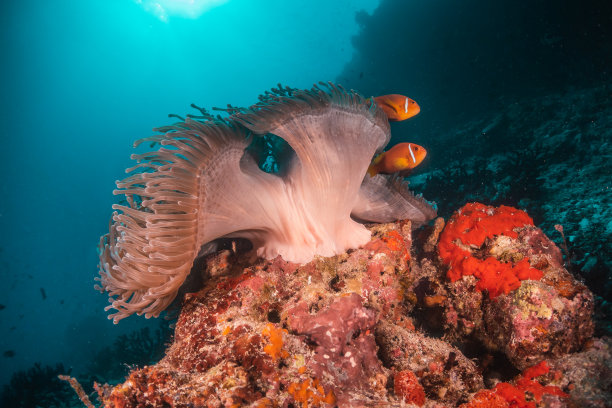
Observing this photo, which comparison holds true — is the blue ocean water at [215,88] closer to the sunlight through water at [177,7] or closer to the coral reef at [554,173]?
the coral reef at [554,173]

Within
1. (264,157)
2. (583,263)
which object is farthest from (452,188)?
(264,157)

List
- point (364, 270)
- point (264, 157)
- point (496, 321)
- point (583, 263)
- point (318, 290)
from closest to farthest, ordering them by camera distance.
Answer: point (318, 290) → point (496, 321) → point (364, 270) → point (264, 157) → point (583, 263)

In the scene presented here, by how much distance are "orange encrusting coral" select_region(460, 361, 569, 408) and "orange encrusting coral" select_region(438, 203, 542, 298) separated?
82cm

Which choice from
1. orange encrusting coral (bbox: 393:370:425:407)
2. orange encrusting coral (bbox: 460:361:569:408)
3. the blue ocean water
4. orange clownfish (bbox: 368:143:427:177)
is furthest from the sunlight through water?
orange encrusting coral (bbox: 460:361:569:408)

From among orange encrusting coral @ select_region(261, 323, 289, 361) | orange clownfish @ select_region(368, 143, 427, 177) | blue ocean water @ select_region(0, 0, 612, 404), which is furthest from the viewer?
blue ocean water @ select_region(0, 0, 612, 404)

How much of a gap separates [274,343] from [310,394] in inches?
15.6

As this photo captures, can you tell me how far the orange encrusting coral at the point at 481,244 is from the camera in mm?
3021

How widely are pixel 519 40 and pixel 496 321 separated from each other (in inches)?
814

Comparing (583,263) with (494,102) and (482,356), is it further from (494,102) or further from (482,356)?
(494,102)

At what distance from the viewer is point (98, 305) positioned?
30625mm

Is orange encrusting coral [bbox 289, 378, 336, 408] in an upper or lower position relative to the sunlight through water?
lower

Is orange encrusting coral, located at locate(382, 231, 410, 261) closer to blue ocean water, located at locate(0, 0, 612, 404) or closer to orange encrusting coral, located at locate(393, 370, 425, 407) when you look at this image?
orange encrusting coral, located at locate(393, 370, 425, 407)

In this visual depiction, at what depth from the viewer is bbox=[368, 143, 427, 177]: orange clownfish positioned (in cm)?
368

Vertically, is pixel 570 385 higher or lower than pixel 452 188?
lower
